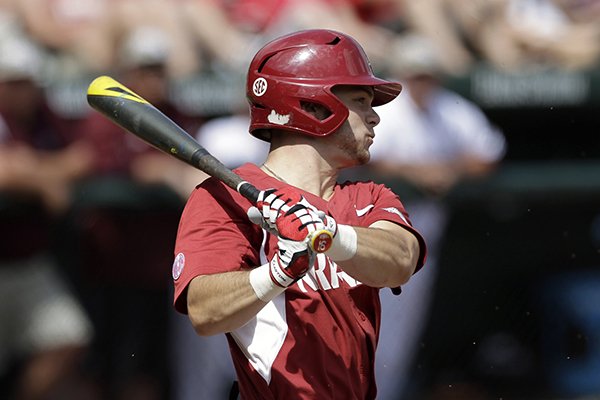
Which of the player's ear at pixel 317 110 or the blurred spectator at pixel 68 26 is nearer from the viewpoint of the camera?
the player's ear at pixel 317 110

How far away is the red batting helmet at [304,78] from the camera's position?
9.30 ft

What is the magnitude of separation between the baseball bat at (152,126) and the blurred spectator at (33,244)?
7.89 ft

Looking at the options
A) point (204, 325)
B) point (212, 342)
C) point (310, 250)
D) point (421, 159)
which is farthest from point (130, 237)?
point (310, 250)

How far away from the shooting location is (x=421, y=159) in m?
5.55

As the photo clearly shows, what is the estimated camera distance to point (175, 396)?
18.3ft

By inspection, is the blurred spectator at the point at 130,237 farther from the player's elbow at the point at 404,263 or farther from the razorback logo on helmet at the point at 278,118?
the player's elbow at the point at 404,263

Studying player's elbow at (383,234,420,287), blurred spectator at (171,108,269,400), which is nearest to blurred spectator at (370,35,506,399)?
blurred spectator at (171,108,269,400)

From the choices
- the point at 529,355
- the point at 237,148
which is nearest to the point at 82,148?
the point at 237,148

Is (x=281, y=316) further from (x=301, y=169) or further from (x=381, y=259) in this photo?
(x=301, y=169)

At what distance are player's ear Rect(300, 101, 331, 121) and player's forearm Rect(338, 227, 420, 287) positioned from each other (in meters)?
0.35

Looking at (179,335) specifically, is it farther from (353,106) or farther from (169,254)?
(353,106)

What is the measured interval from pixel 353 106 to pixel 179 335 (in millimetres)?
2926

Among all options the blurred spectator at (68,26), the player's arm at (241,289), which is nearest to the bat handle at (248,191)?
the player's arm at (241,289)

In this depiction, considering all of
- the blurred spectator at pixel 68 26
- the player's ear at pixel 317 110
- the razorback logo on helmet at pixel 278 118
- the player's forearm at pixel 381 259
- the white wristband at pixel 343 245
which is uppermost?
the player's ear at pixel 317 110
